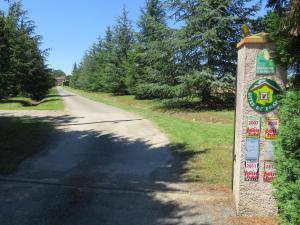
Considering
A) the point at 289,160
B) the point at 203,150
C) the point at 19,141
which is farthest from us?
the point at 19,141

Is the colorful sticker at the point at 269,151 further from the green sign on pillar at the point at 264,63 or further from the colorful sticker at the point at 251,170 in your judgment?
the green sign on pillar at the point at 264,63

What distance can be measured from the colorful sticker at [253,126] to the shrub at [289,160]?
92 centimetres

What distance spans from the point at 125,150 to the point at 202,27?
1197cm

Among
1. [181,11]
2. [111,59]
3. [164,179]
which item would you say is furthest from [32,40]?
[164,179]

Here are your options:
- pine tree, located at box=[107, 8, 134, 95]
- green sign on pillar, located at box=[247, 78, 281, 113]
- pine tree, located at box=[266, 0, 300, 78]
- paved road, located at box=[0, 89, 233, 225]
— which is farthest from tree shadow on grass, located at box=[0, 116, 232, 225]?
pine tree, located at box=[107, 8, 134, 95]

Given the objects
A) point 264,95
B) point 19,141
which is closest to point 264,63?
point 264,95

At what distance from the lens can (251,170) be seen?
5406mm

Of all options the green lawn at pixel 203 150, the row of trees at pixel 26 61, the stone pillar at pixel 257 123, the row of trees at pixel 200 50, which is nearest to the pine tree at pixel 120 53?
the row of trees at pixel 26 61

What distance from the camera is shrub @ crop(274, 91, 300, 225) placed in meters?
3.90

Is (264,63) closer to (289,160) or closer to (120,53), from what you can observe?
(289,160)

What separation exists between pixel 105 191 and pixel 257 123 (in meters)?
2.73

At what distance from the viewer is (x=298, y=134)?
3887mm

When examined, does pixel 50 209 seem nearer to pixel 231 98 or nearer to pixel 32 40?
pixel 231 98

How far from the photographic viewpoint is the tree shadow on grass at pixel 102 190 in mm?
5316
